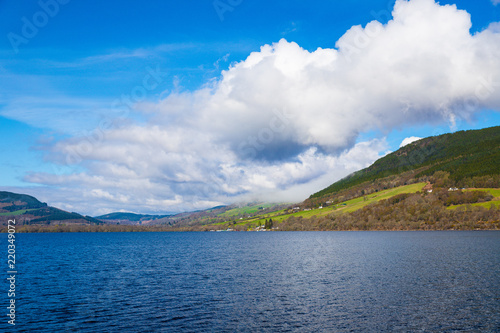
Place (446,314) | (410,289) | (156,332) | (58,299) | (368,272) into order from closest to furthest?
(156,332) → (446,314) → (58,299) → (410,289) → (368,272)

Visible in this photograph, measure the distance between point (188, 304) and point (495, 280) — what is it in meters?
58.2

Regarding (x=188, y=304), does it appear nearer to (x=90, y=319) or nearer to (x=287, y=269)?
(x=90, y=319)

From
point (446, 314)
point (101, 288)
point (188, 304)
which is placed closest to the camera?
point (446, 314)

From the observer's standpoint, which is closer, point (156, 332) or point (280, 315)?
point (156, 332)

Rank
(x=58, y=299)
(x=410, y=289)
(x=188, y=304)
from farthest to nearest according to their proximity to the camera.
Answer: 1. (x=410, y=289)
2. (x=58, y=299)
3. (x=188, y=304)

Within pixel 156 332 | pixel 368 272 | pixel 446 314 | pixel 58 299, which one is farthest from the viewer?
pixel 368 272

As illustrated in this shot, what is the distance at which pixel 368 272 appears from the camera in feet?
251

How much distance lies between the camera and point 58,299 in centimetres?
5350

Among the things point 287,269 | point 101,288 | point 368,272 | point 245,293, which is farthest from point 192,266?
point 368,272

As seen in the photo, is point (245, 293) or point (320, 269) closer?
point (245, 293)

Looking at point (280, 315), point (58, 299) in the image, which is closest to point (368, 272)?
point (280, 315)

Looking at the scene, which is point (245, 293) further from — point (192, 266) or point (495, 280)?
point (495, 280)

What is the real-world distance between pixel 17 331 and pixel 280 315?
32366 mm

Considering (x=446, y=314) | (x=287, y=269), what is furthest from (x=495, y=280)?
(x=287, y=269)
